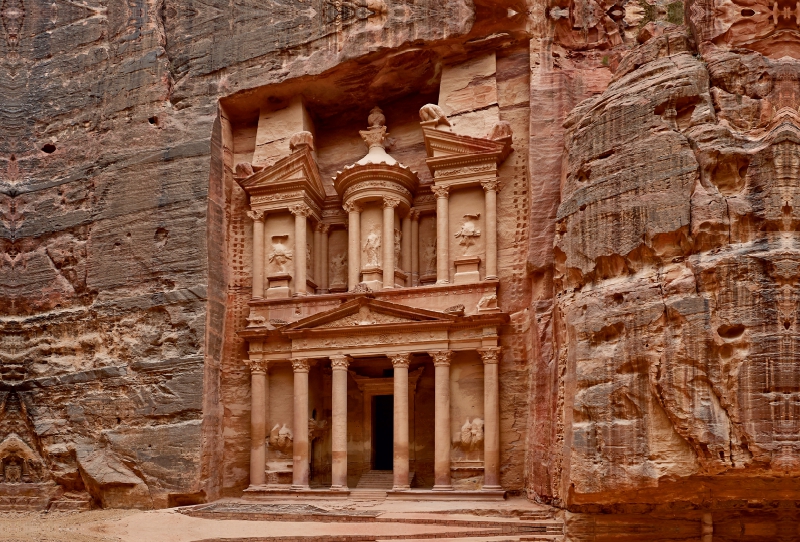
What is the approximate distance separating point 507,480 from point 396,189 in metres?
7.14

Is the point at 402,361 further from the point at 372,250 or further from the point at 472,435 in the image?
the point at 372,250

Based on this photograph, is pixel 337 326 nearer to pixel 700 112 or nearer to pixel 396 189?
pixel 396 189

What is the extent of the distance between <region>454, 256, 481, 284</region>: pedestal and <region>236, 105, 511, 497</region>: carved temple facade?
3cm

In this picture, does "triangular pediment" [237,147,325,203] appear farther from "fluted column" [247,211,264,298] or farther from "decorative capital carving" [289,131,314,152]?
"fluted column" [247,211,264,298]

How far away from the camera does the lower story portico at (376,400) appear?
671 inches

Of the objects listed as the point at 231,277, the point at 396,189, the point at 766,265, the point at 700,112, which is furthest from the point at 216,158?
the point at 766,265

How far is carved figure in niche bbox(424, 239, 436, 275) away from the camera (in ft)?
63.7

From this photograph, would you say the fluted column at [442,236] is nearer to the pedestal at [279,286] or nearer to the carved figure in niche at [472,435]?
the carved figure in niche at [472,435]

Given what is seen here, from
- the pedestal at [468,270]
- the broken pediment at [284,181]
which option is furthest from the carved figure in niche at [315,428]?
the broken pediment at [284,181]

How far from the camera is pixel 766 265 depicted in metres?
11.4

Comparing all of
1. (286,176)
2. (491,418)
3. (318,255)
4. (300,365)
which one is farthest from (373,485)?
(286,176)

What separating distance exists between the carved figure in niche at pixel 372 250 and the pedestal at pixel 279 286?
1.96 m

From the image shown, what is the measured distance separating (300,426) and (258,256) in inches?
168

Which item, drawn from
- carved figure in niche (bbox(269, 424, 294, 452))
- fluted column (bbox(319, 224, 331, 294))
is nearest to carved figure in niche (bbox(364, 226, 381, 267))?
fluted column (bbox(319, 224, 331, 294))
